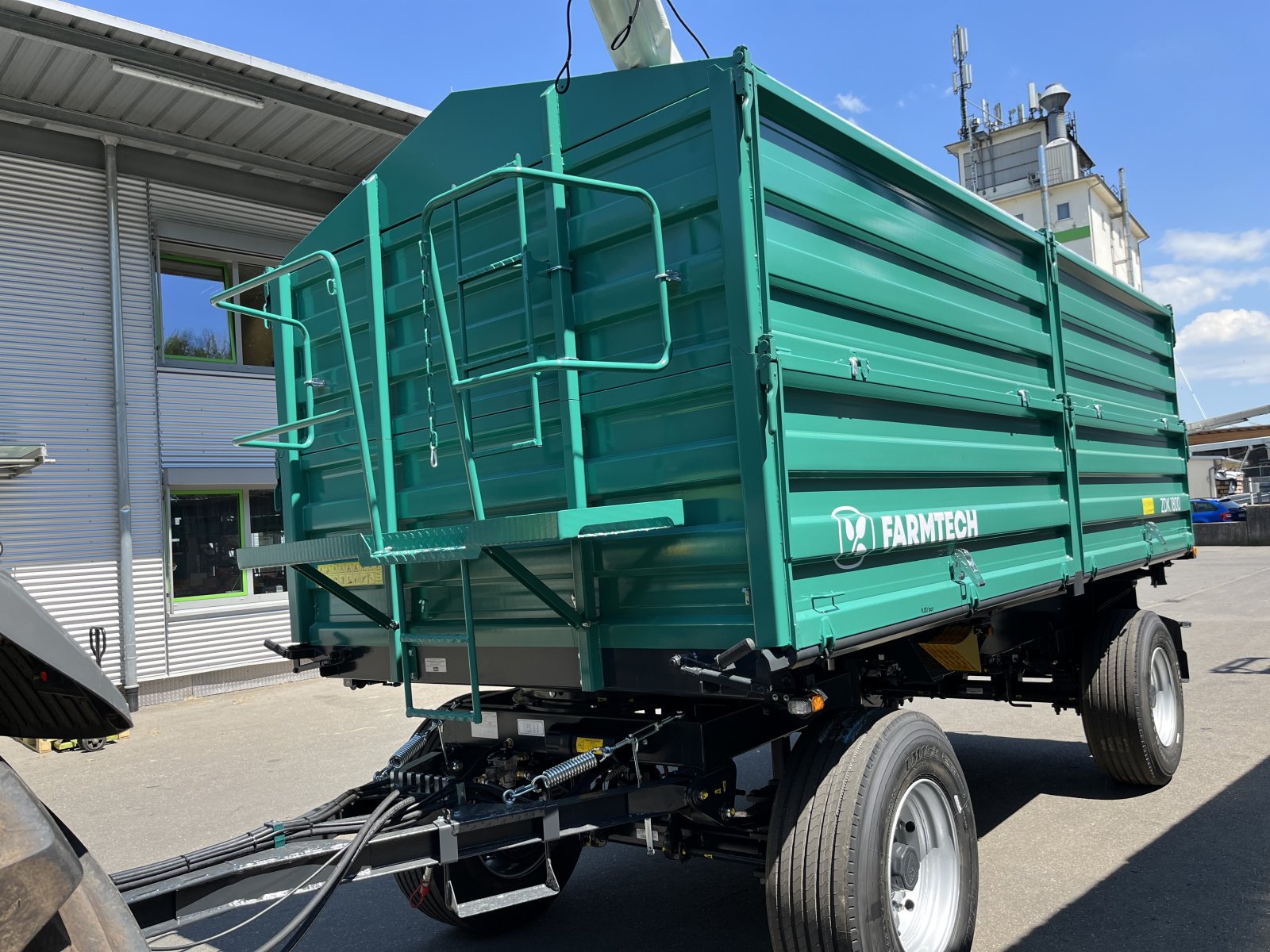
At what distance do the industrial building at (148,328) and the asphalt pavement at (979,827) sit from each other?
1905 millimetres

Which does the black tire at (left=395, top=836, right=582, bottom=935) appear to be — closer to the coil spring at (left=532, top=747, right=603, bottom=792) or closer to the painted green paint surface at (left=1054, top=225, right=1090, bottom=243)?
the coil spring at (left=532, top=747, right=603, bottom=792)

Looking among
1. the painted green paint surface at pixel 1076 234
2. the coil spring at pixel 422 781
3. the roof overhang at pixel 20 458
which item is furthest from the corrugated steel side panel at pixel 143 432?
the painted green paint surface at pixel 1076 234

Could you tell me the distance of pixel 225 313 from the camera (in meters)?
12.6

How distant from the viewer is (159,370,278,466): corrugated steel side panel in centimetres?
1182

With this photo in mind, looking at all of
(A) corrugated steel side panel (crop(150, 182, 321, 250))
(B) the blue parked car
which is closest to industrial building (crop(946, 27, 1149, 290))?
(B) the blue parked car

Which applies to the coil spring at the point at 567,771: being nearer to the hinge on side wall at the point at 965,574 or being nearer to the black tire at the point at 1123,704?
the hinge on side wall at the point at 965,574

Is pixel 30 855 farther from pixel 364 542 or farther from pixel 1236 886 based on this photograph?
pixel 1236 886

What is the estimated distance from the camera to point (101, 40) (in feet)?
31.9

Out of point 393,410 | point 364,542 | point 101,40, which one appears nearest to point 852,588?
point 364,542

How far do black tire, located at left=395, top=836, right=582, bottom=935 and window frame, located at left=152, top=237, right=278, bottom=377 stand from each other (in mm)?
8654

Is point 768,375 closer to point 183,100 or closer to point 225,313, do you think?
point 183,100

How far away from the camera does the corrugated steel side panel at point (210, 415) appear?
11.8m

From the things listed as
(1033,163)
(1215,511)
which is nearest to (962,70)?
(1033,163)

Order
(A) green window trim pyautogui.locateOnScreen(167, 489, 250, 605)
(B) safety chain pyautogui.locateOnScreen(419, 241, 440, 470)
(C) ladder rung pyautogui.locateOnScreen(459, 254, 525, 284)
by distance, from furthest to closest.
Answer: (A) green window trim pyautogui.locateOnScreen(167, 489, 250, 605) < (B) safety chain pyautogui.locateOnScreen(419, 241, 440, 470) < (C) ladder rung pyautogui.locateOnScreen(459, 254, 525, 284)
